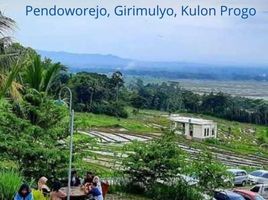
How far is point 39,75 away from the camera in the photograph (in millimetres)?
6312

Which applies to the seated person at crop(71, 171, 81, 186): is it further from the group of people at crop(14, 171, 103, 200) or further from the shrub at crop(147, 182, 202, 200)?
the shrub at crop(147, 182, 202, 200)

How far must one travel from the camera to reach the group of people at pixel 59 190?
3.54m

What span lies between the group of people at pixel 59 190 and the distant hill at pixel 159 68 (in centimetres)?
304

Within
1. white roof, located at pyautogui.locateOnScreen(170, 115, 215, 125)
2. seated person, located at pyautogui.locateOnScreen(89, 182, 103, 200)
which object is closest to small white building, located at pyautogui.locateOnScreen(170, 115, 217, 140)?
white roof, located at pyautogui.locateOnScreen(170, 115, 215, 125)

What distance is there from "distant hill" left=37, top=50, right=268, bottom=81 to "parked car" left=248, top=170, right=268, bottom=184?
1331mm

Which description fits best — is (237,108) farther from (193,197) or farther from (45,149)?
(45,149)

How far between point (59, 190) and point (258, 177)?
4.83 meters

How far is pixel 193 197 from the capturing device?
22.0 feet

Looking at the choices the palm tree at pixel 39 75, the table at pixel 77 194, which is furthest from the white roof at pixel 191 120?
the table at pixel 77 194

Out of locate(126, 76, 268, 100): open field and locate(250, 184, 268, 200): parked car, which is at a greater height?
locate(126, 76, 268, 100): open field

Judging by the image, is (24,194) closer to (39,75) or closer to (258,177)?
(39,75)

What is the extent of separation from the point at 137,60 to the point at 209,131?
1352mm

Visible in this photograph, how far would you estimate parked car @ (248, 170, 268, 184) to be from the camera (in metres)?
9.01

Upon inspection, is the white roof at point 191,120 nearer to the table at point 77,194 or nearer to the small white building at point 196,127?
the small white building at point 196,127
